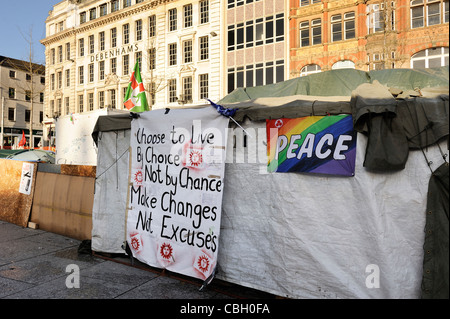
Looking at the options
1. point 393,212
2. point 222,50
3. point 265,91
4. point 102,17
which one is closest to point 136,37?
point 102,17

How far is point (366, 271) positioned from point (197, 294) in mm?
2273

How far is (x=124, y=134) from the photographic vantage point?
19.4ft

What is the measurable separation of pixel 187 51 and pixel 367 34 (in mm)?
14461

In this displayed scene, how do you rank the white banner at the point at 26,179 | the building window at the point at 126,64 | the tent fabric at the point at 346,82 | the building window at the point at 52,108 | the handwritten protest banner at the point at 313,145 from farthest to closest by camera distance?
the building window at the point at 52,108 < the building window at the point at 126,64 < the white banner at the point at 26,179 < the tent fabric at the point at 346,82 < the handwritten protest banner at the point at 313,145

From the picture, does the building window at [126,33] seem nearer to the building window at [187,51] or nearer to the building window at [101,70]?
the building window at [101,70]

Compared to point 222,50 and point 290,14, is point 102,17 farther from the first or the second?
point 290,14

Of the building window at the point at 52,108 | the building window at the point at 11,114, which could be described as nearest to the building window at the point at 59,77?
the building window at the point at 52,108

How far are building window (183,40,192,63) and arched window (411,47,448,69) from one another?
1687 centimetres

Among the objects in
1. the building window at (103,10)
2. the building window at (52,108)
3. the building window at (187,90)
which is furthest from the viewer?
the building window at (52,108)

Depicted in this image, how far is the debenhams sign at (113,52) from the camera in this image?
101 feet

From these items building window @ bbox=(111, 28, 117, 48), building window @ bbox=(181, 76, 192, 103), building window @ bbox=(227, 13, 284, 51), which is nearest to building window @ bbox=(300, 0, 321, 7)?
building window @ bbox=(227, 13, 284, 51)

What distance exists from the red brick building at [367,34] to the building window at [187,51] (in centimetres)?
Answer: 890

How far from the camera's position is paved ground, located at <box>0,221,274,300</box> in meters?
4.41

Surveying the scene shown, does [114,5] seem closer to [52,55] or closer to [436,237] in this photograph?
[52,55]
